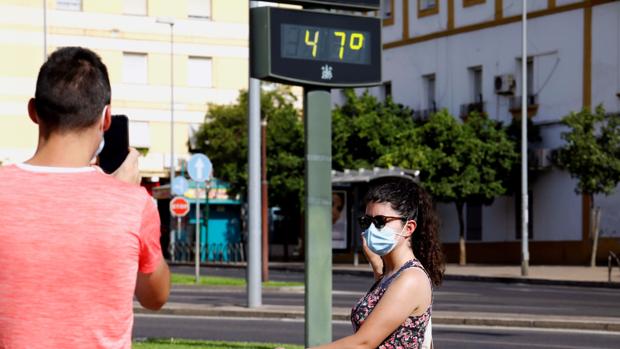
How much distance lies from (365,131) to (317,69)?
39.9 m

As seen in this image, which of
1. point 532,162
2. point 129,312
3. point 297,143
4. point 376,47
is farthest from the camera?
point 297,143

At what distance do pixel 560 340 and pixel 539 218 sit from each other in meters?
31.6

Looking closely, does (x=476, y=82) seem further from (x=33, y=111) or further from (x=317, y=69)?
(x=33, y=111)

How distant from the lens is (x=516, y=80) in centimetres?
4969

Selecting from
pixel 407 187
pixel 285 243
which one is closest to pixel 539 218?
pixel 285 243

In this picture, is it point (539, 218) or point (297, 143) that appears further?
point (297, 143)

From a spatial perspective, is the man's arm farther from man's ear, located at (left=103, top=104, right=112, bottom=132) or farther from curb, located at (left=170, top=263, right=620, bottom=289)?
curb, located at (left=170, top=263, right=620, bottom=289)

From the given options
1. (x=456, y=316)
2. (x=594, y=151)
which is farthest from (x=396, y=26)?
(x=456, y=316)

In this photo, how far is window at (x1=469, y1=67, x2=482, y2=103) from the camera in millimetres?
52438

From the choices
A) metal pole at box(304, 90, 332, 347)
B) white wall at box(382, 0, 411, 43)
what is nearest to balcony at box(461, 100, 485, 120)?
white wall at box(382, 0, 411, 43)

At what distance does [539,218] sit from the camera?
162 ft

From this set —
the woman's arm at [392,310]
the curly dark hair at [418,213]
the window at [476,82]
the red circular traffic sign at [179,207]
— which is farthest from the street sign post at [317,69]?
the window at [476,82]

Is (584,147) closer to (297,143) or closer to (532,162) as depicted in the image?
(532,162)

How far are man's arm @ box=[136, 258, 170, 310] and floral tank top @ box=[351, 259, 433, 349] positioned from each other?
155 centimetres
